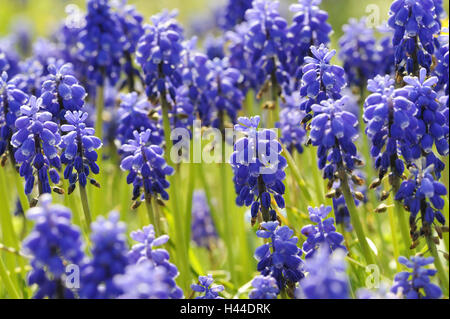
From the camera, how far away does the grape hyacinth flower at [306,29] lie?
6750mm

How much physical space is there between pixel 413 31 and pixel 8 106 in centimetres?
352

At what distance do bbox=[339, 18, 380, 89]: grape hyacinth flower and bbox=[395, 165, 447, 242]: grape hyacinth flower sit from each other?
3.63 m

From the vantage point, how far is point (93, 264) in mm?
3371

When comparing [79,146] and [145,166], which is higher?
[79,146]

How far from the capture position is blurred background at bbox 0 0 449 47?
1858cm

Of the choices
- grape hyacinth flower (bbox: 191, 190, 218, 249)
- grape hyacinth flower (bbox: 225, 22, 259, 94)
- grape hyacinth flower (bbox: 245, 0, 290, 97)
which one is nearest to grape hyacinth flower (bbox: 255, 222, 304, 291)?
grape hyacinth flower (bbox: 245, 0, 290, 97)

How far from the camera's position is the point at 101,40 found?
7715 mm

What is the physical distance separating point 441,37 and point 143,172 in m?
3.17

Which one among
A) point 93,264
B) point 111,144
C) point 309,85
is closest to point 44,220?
point 93,264

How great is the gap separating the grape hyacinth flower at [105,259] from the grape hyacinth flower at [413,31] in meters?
3.46

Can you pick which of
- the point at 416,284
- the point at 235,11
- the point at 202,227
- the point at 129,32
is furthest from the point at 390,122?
the point at 202,227

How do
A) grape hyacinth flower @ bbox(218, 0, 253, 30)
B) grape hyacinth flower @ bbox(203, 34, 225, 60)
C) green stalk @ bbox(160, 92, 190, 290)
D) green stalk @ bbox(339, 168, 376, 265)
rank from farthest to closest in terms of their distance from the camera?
1. grape hyacinth flower @ bbox(203, 34, 225, 60)
2. grape hyacinth flower @ bbox(218, 0, 253, 30)
3. green stalk @ bbox(160, 92, 190, 290)
4. green stalk @ bbox(339, 168, 376, 265)

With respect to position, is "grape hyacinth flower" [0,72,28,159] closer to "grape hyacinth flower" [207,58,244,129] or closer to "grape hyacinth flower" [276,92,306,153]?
"grape hyacinth flower" [207,58,244,129]

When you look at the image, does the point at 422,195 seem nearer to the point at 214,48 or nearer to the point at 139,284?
the point at 139,284
